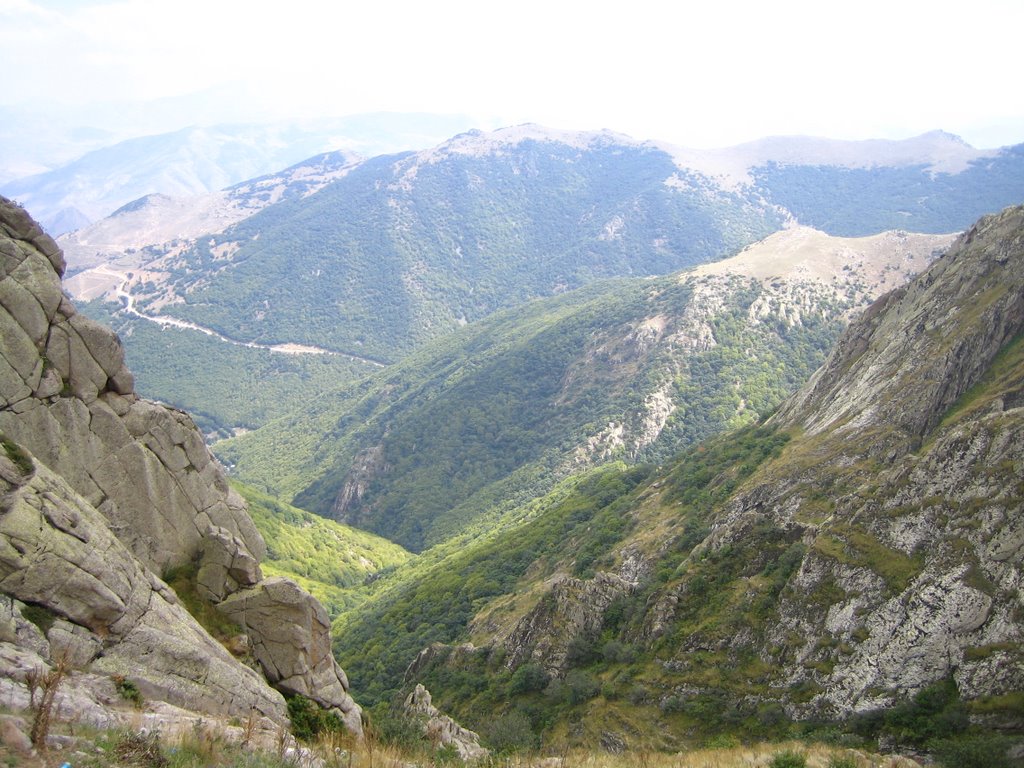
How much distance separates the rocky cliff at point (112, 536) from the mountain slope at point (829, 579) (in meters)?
20.2

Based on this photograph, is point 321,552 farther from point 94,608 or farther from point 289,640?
point 94,608

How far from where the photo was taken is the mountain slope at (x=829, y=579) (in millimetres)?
33031

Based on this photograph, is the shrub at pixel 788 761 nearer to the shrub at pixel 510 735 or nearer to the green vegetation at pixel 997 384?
the shrub at pixel 510 735

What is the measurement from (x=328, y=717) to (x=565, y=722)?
818 inches

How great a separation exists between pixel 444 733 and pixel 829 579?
911 inches

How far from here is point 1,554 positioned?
2028cm

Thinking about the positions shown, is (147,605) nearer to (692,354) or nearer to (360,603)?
(360,603)

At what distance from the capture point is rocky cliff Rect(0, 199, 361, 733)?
2136 cm

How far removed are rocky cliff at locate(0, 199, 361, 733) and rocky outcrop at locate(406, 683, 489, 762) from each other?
430cm

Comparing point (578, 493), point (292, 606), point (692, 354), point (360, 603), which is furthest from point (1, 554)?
point (692, 354)

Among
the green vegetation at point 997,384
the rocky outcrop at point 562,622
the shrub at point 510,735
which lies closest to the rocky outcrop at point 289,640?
the shrub at point 510,735

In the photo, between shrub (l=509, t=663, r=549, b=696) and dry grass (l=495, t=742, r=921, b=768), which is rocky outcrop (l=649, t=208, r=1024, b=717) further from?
shrub (l=509, t=663, r=549, b=696)

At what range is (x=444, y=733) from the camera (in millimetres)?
35250

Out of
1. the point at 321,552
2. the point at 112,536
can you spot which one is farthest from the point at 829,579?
the point at 321,552
